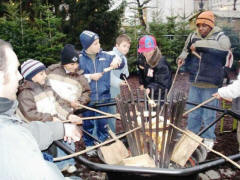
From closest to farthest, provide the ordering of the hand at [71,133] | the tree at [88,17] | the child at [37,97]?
the hand at [71,133] → the child at [37,97] → the tree at [88,17]

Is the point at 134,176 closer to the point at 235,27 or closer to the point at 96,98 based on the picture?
the point at 96,98

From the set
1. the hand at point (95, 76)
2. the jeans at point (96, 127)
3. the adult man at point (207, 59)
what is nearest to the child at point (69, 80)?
the hand at point (95, 76)

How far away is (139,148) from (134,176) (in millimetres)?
412

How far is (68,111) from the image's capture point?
2.99 m

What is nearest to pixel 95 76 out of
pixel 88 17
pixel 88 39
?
pixel 88 39

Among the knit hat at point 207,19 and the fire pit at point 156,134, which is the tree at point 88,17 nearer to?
the knit hat at point 207,19

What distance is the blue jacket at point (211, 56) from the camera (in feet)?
11.9

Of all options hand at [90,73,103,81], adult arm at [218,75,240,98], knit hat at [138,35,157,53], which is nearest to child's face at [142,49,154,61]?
knit hat at [138,35,157,53]

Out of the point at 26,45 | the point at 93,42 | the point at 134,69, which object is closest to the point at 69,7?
the point at 26,45

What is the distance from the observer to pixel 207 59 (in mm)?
3742

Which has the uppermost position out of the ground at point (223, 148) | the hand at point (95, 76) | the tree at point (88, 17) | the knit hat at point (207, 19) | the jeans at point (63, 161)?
the tree at point (88, 17)

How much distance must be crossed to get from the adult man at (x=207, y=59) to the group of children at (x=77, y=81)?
1.89 ft

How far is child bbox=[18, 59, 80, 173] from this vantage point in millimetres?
2654

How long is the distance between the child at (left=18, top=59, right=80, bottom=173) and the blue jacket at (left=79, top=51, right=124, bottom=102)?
0.84m
